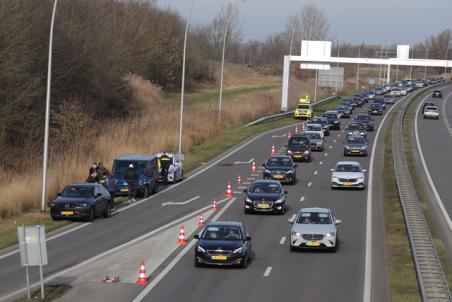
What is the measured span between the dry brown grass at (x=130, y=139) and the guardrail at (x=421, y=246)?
15213mm

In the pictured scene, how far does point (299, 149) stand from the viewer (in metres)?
53.3

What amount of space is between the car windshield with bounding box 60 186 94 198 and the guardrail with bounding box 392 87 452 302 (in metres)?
11.9

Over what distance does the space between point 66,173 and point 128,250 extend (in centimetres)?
1516

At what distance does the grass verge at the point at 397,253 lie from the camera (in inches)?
807

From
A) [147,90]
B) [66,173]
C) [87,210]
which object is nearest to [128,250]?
[87,210]

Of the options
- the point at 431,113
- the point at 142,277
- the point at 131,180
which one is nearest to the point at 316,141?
the point at 131,180

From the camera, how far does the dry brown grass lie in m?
35.1

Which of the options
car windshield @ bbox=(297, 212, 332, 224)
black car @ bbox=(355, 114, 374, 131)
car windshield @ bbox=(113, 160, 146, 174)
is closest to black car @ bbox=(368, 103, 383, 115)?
black car @ bbox=(355, 114, 374, 131)

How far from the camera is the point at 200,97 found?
372 ft

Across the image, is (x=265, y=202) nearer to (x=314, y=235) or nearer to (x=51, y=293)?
(x=314, y=235)

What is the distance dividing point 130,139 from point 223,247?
31.6 meters

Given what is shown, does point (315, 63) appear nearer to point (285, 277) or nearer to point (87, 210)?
point (87, 210)

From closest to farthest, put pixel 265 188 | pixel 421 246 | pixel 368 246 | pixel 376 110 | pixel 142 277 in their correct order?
pixel 142 277 < pixel 421 246 < pixel 368 246 < pixel 265 188 < pixel 376 110

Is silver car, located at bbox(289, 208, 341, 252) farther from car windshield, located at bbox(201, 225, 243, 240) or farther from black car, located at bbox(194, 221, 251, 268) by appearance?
car windshield, located at bbox(201, 225, 243, 240)
